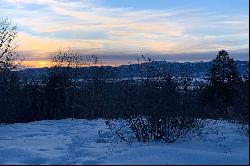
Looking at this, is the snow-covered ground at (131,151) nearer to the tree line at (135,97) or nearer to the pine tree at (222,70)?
the tree line at (135,97)

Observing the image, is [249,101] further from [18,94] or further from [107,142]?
[18,94]

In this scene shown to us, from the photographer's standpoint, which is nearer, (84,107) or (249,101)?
(249,101)

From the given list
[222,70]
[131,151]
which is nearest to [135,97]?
[131,151]

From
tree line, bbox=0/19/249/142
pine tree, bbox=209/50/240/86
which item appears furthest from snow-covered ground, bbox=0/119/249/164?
pine tree, bbox=209/50/240/86

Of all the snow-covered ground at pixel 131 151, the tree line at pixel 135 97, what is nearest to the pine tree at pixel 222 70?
the tree line at pixel 135 97

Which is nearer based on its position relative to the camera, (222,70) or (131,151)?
(131,151)

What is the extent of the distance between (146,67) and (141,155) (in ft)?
11.6

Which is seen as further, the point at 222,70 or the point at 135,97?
the point at 222,70

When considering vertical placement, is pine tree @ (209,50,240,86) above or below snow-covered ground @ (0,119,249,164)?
above

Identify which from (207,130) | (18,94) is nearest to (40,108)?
(18,94)

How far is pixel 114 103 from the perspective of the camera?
1213 cm

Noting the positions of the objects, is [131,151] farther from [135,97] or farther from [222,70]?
[222,70]

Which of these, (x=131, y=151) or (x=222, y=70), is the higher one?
(x=222, y=70)

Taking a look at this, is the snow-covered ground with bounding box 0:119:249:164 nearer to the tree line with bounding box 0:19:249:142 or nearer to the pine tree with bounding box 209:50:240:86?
the tree line with bounding box 0:19:249:142
